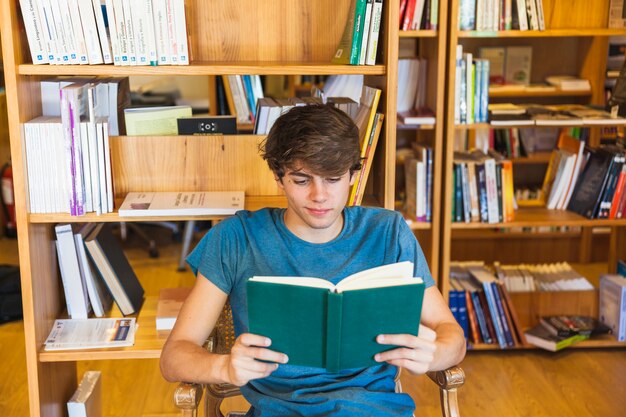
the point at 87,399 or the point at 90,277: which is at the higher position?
the point at 90,277

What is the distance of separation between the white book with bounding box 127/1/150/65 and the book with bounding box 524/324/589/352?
6.81ft

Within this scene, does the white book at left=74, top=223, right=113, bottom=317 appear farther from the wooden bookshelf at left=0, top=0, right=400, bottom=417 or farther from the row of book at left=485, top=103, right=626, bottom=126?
the row of book at left=485, top=103, right=626, bottom=126

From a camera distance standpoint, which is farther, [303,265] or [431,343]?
[303,265]

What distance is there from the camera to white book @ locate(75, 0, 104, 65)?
217 cm

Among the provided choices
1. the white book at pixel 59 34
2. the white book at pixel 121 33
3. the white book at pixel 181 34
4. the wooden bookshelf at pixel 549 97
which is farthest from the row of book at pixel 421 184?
Result: the white book at pixel 59 34

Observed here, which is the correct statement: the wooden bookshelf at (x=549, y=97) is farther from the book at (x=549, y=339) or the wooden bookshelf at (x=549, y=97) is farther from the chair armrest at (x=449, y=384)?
the chair armrest at (x=449, y=384)

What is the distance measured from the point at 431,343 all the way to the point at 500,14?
2.01 m

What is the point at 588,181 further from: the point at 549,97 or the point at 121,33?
the point at 121,33

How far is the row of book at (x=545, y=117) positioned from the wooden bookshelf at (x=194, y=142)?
894 mm

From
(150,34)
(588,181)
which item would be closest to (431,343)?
(150,34)

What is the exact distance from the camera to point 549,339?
3.44 meters

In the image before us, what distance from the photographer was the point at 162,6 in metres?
2.18

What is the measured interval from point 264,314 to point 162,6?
1.01 m

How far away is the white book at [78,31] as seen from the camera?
2160 millimetres
